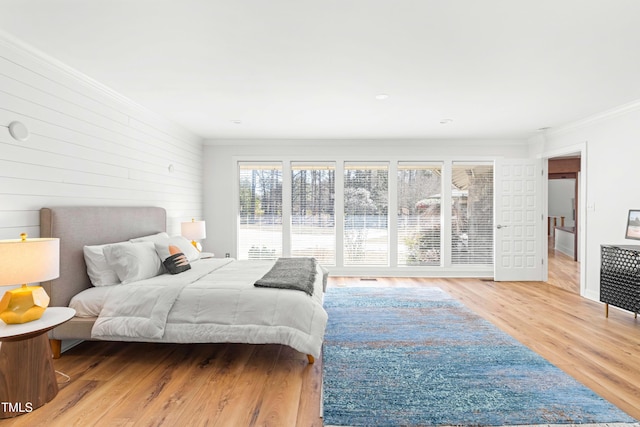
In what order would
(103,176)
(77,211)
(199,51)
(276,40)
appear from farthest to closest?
(103,176) < (77,211) < (199,51) < (276,40)

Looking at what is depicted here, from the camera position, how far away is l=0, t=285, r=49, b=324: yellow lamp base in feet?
6.81

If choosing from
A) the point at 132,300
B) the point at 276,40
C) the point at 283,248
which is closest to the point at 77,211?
the point at 132,300

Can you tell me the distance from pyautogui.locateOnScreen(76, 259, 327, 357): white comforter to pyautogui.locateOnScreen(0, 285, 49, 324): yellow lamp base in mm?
608

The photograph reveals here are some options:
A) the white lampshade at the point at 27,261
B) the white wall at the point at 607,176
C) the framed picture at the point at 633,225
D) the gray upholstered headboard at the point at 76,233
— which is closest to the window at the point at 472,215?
the white wall at the point at 607,176

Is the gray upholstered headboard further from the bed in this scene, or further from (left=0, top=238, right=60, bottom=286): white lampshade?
(left=0, top=238, right=60, bottom=286): white lampshade

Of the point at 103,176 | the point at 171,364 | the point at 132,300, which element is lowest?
the point at 171,364

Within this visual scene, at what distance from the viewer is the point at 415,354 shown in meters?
2.83

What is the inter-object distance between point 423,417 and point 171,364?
6.38 ft

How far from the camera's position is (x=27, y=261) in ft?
6.62

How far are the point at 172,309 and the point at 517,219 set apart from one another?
5.49m

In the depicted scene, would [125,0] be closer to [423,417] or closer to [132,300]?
[132,300]

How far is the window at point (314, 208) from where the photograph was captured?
19.9 feet

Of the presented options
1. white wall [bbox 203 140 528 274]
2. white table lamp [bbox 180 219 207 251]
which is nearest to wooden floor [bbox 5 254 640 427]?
white table lamp [bbox 180 219 207 251]

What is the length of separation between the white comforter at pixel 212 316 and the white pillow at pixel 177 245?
0.66 m
